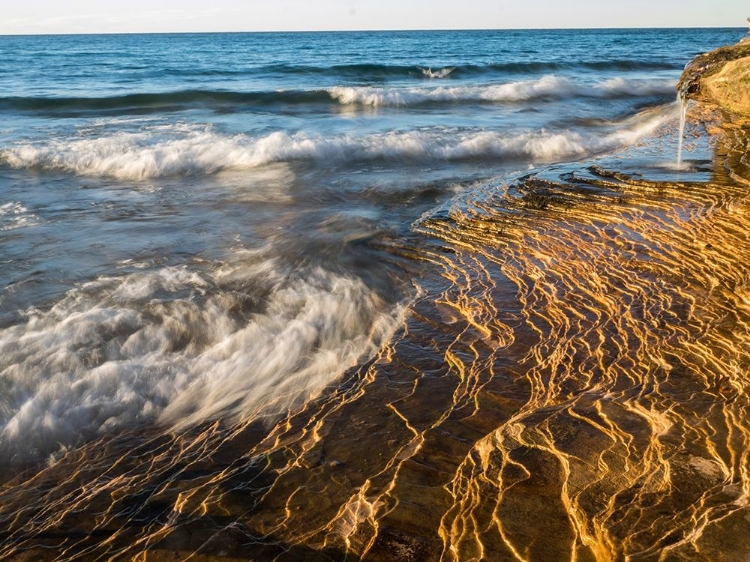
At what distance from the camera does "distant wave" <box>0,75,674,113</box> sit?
19594mm

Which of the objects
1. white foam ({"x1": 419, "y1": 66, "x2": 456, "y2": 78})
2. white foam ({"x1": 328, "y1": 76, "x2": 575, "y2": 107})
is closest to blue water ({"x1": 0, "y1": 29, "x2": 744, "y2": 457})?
white foam ({"x1": 328, "y1": 76, "x2": 575, "y2": 107})

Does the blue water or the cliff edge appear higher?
the cliff edge

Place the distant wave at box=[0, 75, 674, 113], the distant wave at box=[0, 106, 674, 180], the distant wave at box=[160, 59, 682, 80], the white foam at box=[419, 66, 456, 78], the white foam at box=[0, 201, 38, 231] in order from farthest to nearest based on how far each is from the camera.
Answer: the white foam at box=[419, 66, 456, 78], the distant wave at box=[160, 59, 682, 80], the distant wave at box=[0, 75, 674, 113], the distant wave at box=[0, 106, 674, 180], the white foam at box=[0, 201, 38, 231]

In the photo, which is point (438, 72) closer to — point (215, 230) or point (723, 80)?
point (723, 80)

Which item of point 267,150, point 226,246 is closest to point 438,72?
point 267,150

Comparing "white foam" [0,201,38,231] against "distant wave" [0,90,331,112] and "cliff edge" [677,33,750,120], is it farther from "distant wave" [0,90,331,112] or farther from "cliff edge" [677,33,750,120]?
"cliff edge" [677,33,750,120]

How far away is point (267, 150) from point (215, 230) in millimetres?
4897

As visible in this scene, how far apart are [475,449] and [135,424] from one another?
2136 mm

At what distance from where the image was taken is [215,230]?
24.8ft

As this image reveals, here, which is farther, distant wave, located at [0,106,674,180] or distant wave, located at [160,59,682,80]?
distant wave, located at [160,59,682,80]

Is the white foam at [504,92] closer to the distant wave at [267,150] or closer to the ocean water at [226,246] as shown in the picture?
the ocean water at [226,246]

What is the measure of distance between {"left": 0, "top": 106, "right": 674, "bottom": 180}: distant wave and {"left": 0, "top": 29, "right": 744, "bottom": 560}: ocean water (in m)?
0.06

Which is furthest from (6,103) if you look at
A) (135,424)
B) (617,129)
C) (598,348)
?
(598,348)

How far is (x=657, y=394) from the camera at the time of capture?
148 inches
